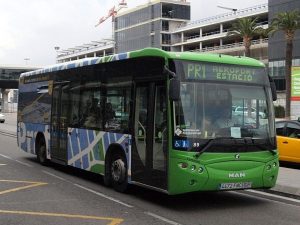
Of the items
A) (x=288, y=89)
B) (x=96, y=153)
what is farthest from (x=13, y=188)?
(x=288, y=89)

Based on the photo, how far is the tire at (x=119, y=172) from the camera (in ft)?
35.4

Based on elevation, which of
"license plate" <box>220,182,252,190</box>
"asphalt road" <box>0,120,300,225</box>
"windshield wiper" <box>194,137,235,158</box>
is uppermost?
"windshield wiper" <box>194,137,235,158</box>

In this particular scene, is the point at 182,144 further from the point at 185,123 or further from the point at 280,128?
the point at 280,128

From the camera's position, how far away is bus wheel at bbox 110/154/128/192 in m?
10.8

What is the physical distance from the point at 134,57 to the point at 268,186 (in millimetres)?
3559

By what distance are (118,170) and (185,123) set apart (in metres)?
2.41

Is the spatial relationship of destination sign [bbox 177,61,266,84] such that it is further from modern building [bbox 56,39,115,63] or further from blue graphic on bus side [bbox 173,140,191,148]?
modern building [bbox 56,39,115,63]

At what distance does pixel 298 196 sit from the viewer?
1072cm

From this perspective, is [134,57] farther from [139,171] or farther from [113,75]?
[139,171]

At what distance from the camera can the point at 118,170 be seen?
10945mm

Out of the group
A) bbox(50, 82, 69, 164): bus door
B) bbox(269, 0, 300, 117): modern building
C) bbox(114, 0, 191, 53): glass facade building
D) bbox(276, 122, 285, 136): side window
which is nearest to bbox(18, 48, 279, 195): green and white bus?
bbox(50, 82, 69, 164): bus door

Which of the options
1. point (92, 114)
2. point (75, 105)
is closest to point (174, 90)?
point (92, 114)

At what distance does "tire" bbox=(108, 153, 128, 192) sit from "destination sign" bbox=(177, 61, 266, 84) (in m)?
2.50

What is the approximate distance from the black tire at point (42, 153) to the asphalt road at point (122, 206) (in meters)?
2.91
